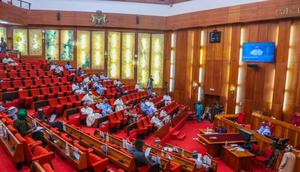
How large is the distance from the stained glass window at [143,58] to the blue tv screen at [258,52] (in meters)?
4.65

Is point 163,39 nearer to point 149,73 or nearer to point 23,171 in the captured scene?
point 149,73

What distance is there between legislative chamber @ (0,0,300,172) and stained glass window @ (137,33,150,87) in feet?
0.15

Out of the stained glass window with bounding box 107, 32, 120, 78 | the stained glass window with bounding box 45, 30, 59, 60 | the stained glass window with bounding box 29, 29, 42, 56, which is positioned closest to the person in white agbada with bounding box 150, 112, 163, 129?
the stained glass window with bounding box 107, 32, 120, 78

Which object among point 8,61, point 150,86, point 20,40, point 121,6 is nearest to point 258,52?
point 150,86

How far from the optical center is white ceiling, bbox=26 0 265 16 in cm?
1130

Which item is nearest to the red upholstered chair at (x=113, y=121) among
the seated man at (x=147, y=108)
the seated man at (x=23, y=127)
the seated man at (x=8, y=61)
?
the seated man at (x=147, y=108)

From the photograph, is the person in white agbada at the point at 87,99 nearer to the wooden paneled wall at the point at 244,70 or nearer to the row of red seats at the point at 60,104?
the row of red seats at the point at 60,104

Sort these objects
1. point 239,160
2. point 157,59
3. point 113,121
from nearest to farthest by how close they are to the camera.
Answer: point 239,160, point 113,121, point 157,59

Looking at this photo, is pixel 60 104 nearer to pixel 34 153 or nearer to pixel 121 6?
pixel 34 153

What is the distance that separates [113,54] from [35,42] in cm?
338

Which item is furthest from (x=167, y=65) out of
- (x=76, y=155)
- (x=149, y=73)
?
(x=76, y=155)

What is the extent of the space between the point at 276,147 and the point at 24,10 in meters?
10.3

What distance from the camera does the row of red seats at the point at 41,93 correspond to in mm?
6469

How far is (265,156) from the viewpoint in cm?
604
